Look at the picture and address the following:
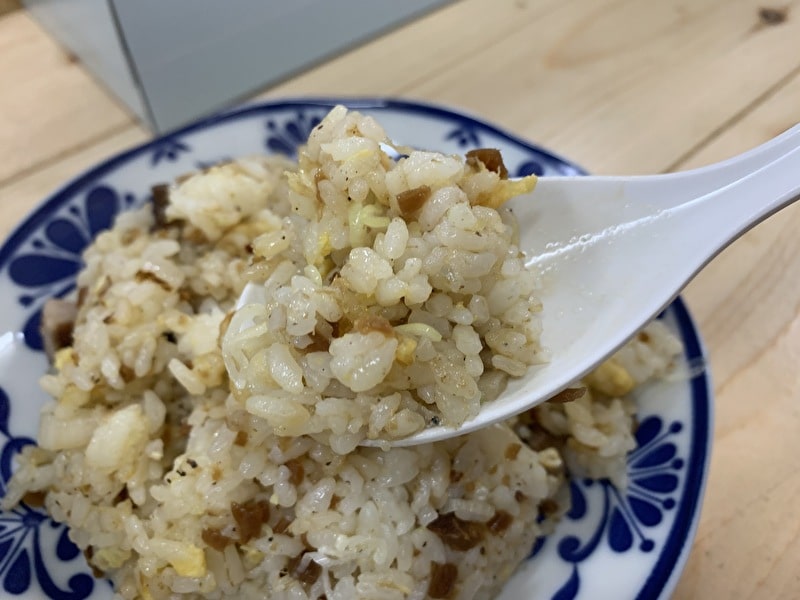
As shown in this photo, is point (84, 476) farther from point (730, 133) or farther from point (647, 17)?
point (647, 17)

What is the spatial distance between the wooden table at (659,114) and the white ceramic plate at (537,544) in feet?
0.55

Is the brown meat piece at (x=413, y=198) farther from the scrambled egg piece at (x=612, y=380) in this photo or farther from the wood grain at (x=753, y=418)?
the wood grain at (x=753, y=418)

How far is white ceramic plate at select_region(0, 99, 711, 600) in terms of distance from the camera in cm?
117

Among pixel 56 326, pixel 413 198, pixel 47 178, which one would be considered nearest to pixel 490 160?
pixel 413 198

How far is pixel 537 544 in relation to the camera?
1296mm

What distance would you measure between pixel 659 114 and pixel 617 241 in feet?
3.63

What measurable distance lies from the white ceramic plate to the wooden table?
17 centimetres

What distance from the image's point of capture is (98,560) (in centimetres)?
120

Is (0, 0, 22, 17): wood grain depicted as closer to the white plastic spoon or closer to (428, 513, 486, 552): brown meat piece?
the white plastic spoon

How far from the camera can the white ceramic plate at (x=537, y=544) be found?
117 cm

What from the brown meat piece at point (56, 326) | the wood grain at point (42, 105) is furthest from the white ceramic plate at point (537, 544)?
the wood grain at point (42, 105)

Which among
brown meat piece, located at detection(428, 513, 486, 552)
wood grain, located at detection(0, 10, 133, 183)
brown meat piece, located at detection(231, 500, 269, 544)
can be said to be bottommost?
brown meat piece, located at detection(428, 513, 486, 552)

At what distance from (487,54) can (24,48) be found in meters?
1.59

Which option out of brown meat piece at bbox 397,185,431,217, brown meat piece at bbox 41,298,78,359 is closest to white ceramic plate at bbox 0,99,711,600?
brown meat piece at bbox 41,298,78,359
